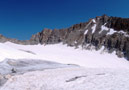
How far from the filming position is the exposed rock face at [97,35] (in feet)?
134

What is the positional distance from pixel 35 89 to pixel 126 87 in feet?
18.3

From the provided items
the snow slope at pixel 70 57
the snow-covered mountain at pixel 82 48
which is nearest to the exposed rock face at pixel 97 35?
the snow-covered mountain at pixel 82 48

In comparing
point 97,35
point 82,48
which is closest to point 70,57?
point 82,48

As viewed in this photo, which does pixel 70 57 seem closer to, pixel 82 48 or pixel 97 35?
pixel 82 48

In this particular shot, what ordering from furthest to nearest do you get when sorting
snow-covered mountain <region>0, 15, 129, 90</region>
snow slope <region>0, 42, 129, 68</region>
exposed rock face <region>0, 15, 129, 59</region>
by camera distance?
exposed rock face <region>0, 15, 129, 59</region> < snow slope <region>0, 42, 129, 68</region> < snow-covered mountain <region>0, 15, 129, 90</region>

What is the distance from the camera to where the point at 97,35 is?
5088 centimetres

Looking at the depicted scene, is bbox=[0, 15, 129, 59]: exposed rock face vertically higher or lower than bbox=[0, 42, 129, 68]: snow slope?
higher

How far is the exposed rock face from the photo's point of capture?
40969 mm

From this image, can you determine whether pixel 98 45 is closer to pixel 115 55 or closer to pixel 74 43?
pixel 115 55

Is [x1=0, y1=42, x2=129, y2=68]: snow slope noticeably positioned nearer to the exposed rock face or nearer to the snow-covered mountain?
the snow-covered mountain

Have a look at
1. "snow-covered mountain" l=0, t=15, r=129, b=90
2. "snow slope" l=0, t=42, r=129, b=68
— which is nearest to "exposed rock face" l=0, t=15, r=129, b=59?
"snow-covered mountain" l=0, t=15, r=129, b=90

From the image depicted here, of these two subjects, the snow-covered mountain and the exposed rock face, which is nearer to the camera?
the snow-covered mountain

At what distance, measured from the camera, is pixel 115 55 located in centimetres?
3872

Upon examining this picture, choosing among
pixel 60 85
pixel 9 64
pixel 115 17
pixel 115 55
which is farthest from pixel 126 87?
pixel 115 17
